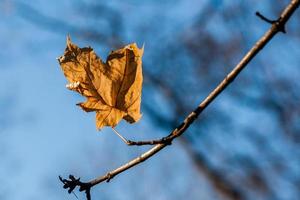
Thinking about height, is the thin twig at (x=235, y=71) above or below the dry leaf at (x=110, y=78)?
below

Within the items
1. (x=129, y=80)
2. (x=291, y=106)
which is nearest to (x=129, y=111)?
(x=129, y=80)

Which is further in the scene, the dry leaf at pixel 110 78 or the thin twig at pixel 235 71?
the dry leaf at pixel 110 78

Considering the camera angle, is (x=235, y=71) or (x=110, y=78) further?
(x=110, y=78)

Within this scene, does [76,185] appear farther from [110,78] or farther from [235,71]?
[235,71]

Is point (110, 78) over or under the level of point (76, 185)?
over

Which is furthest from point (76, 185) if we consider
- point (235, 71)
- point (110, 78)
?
point (235, 71)

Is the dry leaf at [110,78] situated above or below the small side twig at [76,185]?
above

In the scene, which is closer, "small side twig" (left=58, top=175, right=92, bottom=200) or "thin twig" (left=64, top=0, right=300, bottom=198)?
"thin twig" (left=64, top=0, right=300, bottom=198)

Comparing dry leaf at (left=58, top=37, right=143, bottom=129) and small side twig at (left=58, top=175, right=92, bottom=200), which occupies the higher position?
dry leaf at (left=58, top=37, right=143, bottom=129)

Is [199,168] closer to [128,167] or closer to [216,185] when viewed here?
[216,185]
